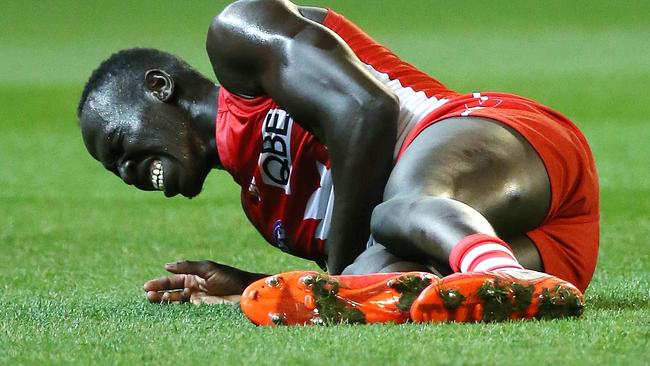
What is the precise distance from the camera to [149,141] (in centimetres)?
310

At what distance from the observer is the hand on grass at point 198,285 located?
2.98 m

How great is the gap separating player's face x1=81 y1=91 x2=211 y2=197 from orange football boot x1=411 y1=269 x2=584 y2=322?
1.03m

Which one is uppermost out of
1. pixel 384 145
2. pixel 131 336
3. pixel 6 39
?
pixel 384 145

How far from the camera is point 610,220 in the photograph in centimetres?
492

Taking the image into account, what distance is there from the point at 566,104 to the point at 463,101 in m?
7.54

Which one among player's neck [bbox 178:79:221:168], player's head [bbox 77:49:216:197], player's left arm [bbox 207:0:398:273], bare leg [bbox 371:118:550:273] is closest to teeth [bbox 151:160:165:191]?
player's head [bbox 77:49:216:197]

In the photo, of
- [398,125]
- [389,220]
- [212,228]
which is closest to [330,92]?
[398,125]

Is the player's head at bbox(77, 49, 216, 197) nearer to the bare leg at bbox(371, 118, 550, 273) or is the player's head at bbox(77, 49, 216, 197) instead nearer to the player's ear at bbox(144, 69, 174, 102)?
the player's ear at bbox(144, 69, 174, 102)

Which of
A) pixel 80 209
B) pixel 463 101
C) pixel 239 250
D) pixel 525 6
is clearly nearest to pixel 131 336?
pixel 463 101

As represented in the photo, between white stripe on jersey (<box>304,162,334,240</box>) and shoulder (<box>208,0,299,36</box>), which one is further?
white stripe on jersey (<box>304,162,334,240</box>)

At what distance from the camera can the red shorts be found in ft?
8.80

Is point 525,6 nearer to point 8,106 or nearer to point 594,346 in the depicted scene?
point 8,106

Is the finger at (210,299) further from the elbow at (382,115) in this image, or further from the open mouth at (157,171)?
the elbow at (382,115)

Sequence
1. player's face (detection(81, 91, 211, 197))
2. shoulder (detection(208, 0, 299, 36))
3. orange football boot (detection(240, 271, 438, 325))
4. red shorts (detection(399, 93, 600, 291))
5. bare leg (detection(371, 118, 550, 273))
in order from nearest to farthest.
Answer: orange football boot (detection(240, 271, 438, 325)) → bare leg (detection(371, 118, 550, 273)) → red shorts (detection(399, 93, 600, 291)) → shoulder (detection(208, 0, 299, 36)) → player's face (detection(81, 91, 211, 197))
